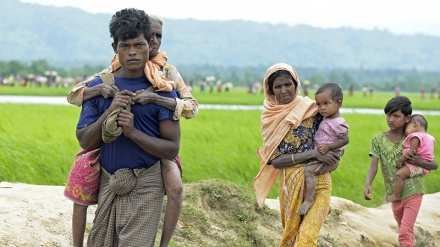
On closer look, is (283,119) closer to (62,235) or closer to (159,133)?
(159,133)

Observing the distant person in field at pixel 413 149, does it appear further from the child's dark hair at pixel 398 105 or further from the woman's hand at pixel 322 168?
the woman's hand at pixel 322 168

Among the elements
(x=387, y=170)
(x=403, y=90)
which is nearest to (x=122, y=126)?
(x=387, y=170)

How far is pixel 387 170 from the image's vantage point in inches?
235

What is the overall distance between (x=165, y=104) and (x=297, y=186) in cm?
143

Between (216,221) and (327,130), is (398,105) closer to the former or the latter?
(327,130)

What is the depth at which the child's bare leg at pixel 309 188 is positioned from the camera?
4906mm

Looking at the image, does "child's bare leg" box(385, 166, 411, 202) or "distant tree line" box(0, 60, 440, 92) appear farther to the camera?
"distant tree line" box(0, 60, 440, 92)

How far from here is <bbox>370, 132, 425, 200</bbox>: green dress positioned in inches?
231

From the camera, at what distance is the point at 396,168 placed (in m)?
5.92

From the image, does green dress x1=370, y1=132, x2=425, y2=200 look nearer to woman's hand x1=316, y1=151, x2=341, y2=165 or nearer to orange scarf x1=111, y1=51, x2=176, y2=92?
woman's hand x1=316, y1=151, x2=341, y2=165

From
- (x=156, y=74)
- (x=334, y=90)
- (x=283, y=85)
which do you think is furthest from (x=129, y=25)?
(x=334, y=90)

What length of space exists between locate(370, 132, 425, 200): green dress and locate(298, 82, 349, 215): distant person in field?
110 cm

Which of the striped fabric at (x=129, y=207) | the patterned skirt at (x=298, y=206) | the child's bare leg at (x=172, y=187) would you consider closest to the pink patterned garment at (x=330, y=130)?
the patterned skirt at (x=298, y=206)

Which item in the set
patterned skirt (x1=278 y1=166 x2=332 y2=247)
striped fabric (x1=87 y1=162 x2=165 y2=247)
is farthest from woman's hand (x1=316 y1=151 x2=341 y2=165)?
striped fabric (x1=87 y1=162 x2=165 y2=247)
